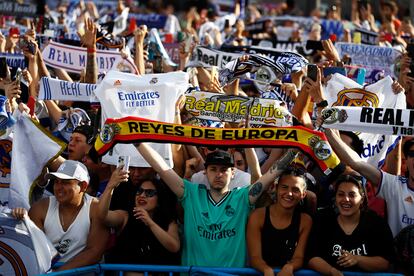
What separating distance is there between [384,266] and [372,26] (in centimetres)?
1140

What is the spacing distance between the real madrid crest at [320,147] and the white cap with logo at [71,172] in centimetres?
176

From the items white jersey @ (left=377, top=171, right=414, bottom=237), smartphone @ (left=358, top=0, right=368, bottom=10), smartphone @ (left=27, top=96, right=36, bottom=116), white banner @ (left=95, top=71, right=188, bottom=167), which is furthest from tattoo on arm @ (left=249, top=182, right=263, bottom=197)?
smartphone @ (left=358, top=0, right=368, bottom=10)

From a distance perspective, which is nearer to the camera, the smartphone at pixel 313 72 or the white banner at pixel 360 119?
the white banner at pixel 360 119

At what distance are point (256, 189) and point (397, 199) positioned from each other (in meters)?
1.06

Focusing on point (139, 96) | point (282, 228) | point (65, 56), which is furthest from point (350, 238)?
point (65, 56)

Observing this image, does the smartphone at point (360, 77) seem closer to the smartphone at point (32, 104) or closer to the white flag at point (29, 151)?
the smartphone at point (32, 104)

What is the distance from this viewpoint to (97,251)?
746cm

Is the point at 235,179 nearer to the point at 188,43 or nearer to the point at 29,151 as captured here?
the point at 29,151

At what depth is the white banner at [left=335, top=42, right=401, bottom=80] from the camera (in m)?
13.2

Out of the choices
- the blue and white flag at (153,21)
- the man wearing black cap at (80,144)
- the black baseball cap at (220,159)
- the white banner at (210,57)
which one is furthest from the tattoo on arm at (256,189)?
the blue and white flag at (153,21)

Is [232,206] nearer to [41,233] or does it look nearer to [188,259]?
[188,259]

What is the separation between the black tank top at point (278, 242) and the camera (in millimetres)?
7180

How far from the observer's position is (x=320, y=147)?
→ 7.00 meters

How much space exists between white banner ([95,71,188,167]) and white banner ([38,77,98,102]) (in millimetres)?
1156
